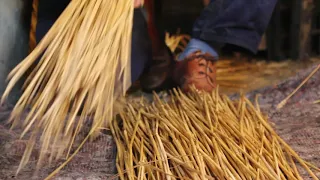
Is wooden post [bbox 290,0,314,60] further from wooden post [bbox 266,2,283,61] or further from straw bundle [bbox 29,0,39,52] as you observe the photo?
straw bundle [bbox 29,0,39,52]

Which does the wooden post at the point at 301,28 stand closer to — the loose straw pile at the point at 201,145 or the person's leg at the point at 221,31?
the person's leg at the point at 221,31

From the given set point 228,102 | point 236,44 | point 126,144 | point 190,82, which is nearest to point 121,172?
point 126,144

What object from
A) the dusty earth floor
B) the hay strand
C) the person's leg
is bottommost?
the dusty earth floor

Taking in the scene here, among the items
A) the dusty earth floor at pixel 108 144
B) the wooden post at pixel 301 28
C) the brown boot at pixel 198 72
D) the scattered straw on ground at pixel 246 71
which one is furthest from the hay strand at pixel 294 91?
the wooden post at pixel 301 28

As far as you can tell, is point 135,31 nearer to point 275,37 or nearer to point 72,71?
point 72,71

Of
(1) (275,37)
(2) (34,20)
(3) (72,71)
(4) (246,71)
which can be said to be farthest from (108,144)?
(1) (275,37)

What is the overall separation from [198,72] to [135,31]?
23 centimetres

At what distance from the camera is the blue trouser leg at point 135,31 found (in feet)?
4.48

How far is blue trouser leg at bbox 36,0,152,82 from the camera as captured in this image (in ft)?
4.48

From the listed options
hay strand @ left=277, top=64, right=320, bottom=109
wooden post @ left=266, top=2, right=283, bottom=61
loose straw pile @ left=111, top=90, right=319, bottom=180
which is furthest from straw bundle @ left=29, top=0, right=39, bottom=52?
wooden post @ left=266, top=2, right=283, bottom=61

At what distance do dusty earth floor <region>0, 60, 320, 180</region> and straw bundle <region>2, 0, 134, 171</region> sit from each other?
1.2 inches

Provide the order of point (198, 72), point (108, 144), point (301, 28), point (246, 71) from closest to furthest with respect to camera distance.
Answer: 1. point (108, 144)
2. point (198, 72)
3. point (246, 71)
4. point (301, 28)

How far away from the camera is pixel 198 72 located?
152cm

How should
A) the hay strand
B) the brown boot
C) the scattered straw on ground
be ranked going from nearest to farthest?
1. the hay strand
2. the brown boot
3. the scattered straw on ground
